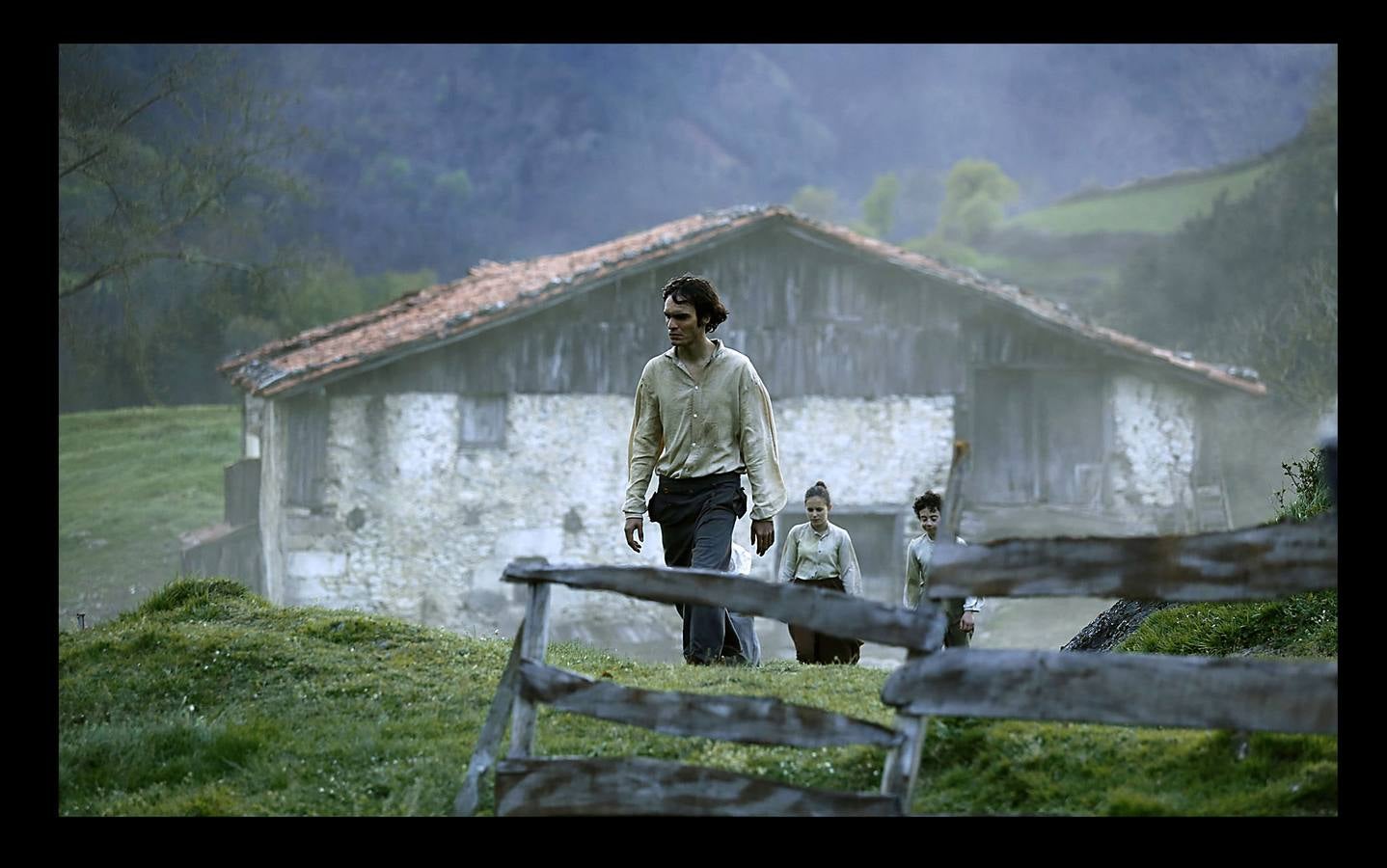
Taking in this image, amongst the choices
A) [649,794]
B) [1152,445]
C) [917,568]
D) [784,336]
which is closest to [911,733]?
[649,794]

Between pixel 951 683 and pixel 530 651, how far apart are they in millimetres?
1574

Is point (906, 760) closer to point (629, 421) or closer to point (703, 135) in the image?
point (629, 421)

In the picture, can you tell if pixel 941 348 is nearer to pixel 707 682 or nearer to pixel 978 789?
pixel 707 682

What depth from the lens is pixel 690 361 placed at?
727 cm

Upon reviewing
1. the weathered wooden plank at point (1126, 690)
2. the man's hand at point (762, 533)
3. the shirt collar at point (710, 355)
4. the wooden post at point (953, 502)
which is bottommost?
the weathered wooden plank at point (1126, 690)

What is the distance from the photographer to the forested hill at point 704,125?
265 feet

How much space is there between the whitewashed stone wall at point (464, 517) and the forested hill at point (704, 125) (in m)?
55.7

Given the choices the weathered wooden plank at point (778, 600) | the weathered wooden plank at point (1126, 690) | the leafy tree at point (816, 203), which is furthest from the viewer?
the leafy tree at point (816, 203)

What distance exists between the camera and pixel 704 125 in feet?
323

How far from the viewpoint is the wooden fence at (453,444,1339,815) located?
14.8 feet

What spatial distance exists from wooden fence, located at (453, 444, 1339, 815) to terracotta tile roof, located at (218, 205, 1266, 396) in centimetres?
1412

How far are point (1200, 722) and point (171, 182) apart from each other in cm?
2889

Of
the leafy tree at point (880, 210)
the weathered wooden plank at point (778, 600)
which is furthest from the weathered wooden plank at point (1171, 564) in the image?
the leafy tree at point (880, 210)

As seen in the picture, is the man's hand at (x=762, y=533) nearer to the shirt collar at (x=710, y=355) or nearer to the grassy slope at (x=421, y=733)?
the grassy slope at (x=421, y=733)
